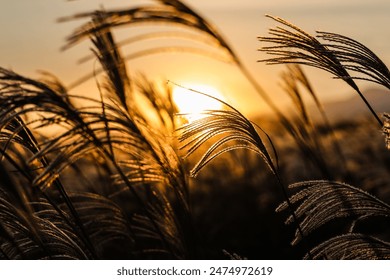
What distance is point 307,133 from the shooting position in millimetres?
3365

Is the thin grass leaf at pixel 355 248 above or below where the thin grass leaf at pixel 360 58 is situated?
below

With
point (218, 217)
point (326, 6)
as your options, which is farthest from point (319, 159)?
point (218, 217)

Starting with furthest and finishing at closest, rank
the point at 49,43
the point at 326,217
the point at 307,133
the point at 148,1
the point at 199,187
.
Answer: the point at 199,187, the point at 307,133, the point at 49,43, the point at 326,217, the point at 148,1

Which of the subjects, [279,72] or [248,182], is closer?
[279,72]

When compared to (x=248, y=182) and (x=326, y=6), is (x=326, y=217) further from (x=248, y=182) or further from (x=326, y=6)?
(x=248, y=182)

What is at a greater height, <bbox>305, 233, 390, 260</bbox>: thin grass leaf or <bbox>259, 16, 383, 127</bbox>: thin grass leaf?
<bbox>259, 16, 383, 127</bbox>: thin grass leaf

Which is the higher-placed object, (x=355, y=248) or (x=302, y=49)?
(x=302, y=49)

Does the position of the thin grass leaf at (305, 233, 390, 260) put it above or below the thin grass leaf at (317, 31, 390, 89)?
below

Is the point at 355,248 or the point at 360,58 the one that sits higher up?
the point at 360,58

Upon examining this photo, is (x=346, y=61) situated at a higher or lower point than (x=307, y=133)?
higher

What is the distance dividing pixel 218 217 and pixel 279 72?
3.01 metres

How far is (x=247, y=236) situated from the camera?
5359 mm
